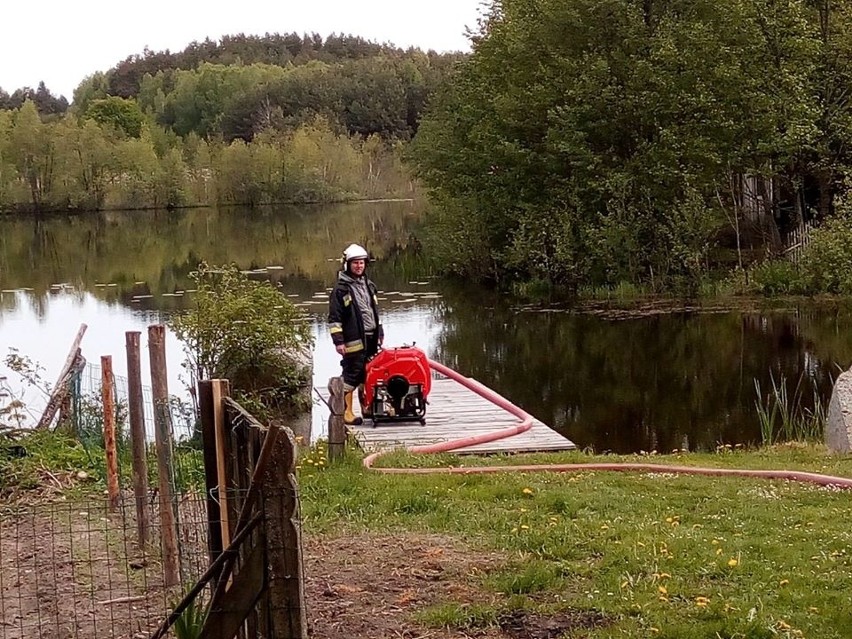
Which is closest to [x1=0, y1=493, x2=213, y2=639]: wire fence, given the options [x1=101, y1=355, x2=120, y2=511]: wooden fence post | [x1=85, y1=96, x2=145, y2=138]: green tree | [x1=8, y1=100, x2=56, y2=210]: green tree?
[x1=101, y1=355, x2=120, y2=511]: wooden fence post

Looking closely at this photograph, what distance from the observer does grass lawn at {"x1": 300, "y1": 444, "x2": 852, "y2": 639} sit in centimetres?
500

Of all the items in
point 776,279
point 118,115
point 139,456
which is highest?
point 118,115

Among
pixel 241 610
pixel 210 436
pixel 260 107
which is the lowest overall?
pixel 241 610

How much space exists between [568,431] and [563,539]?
7574mm

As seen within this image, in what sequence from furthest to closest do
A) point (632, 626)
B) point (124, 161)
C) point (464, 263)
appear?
point (124, 161)
point (464, 263)
point (632, 626)

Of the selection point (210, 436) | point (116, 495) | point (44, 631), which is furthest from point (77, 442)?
point (210, 436)

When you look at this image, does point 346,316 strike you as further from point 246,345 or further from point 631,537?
point 631,537

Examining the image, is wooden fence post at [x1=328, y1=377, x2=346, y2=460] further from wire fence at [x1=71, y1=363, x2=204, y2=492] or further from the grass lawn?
wire fence at [x1=71, y1=363, x2=204, y2=492]

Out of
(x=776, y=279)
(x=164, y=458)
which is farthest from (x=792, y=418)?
(x=776, y=279)

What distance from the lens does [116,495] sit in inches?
279

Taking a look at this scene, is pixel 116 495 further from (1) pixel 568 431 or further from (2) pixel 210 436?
(1) pixel 568 431

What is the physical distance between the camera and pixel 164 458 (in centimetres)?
572

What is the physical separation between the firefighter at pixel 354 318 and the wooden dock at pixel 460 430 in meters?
0.48

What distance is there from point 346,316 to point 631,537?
473 centimetres
